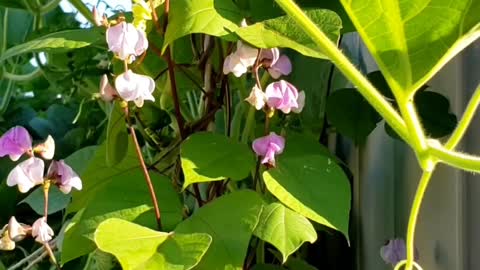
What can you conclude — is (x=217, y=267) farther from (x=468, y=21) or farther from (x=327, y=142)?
(x=327, y=142)

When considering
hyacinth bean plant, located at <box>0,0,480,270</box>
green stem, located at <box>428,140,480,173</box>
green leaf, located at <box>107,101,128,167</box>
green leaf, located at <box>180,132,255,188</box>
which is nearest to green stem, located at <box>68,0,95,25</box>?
hyacinth bean plant, located at <box>0,0,480,270</box>

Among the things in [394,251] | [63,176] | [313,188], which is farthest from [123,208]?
[394,251]

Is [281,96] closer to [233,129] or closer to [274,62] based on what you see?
[274,62]

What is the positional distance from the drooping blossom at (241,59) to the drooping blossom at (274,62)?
2 cm

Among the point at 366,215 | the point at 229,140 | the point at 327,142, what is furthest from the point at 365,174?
the point at 229,140

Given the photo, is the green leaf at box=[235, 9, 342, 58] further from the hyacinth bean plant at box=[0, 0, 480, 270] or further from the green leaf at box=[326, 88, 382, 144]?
the green leaf at box=[326, 88, 382, 144]

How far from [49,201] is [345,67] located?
1.82ft

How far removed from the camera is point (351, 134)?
39.1 inches

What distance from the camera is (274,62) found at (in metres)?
0.75

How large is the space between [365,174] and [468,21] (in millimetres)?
507

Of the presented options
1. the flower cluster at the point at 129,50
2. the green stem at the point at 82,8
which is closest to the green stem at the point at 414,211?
the flower cluster at the point at 129,50

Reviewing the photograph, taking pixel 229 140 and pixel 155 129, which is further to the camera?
pixel 155 129

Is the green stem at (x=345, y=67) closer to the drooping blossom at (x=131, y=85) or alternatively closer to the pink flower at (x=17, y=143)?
the drooping blossom at (x=131, y=85)

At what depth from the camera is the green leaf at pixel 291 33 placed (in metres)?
0.62
